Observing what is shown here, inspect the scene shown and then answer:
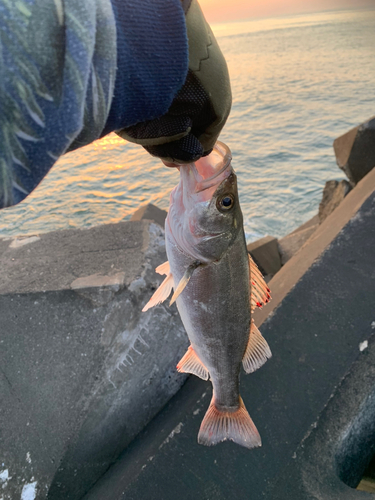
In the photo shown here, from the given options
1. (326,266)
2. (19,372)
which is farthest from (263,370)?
(19,372)

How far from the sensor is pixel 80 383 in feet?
8.40

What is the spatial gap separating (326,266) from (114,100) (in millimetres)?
2548

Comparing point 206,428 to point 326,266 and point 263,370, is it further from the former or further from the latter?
point 326,266

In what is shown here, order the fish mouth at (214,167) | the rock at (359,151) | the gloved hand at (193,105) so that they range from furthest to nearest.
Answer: the rock at (359,151)
the fish mouth at (214,167)
the gloved hand at (193,105)

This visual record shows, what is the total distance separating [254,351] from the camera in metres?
2.28

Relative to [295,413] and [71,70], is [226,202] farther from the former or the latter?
[295,413]

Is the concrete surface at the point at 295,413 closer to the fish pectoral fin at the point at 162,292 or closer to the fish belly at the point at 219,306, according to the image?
the fish belly at the point at 219,306

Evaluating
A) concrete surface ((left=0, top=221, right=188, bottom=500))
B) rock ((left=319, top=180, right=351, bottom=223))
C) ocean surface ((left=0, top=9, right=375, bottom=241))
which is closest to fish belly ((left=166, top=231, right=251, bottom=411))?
concrete surface ((left=0, top=221, right=188, bottom=500))

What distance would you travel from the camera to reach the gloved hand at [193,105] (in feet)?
4.38

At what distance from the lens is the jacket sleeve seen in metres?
0.80

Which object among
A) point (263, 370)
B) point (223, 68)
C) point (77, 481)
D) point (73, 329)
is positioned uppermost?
point (223, 68)

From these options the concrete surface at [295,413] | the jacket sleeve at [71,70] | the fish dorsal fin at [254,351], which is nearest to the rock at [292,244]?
the concrete surface at [295,413]

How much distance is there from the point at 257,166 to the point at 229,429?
34.3 feet

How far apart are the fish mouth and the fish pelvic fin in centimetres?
142
